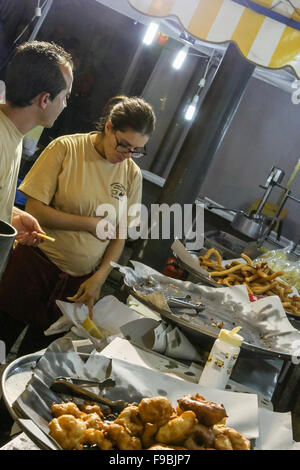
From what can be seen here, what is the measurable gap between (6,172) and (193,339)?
3.76 feet

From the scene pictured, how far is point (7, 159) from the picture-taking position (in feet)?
7.45

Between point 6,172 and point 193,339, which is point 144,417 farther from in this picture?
point 6,172

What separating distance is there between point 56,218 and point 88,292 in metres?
0.47

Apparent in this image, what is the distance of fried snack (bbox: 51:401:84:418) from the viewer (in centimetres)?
121

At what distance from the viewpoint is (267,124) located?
515 inches

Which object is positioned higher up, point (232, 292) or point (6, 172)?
point (6, 172)

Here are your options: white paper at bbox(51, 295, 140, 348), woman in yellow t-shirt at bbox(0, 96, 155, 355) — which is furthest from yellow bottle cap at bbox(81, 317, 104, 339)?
woman in yellow t-shirt at bbox(0, 96, 155, 355)

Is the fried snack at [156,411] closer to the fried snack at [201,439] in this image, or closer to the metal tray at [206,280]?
the fried snack at [201,439]

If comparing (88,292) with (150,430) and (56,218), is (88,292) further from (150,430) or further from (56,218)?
(150,430)

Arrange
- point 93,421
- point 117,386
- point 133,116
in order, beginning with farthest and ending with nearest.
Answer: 1. point 133,116
2. point 117,386
3. point 93,421

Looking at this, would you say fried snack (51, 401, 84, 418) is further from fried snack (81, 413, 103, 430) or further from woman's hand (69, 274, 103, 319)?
woman's hand (69, 274, 103, 319)

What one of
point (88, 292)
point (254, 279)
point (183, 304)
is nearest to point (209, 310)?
point (183, 304)

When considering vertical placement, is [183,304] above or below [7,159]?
below
